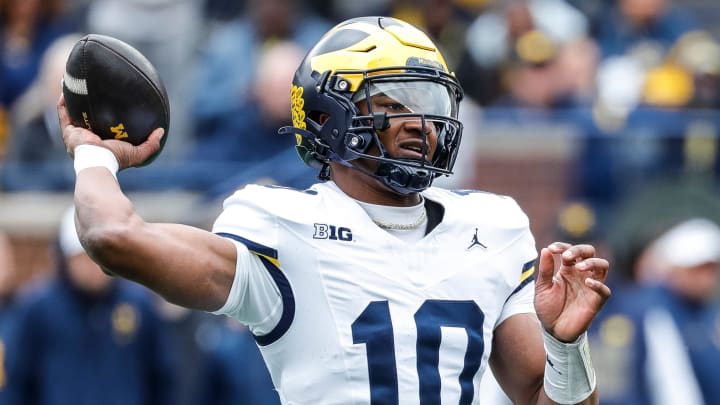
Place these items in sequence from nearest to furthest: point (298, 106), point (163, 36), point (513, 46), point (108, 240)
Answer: point (108, 240), point (298, 106), point (513, 46), point (163, 36)

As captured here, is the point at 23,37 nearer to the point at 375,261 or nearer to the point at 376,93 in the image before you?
the point at 376,93

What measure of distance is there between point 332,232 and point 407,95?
1.29ft

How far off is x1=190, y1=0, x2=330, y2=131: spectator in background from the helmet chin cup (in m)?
5.25

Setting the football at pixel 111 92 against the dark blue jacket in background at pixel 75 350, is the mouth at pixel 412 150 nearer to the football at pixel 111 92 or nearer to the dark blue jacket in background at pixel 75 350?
the football at pixel 111 92

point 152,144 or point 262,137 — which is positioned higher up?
point 152,144

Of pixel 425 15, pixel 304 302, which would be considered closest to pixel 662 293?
pixel 425 15

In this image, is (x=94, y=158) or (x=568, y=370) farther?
(x=568, y=370)

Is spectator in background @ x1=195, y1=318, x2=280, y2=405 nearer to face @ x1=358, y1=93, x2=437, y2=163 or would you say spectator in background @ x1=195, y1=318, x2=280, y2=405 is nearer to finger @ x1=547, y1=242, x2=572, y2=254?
face @ x1=358, y1=93, x2=437, y2=163

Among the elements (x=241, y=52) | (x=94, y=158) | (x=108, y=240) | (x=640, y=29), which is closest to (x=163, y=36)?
(x=241, y=52)

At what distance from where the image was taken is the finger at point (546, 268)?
3.36 metres

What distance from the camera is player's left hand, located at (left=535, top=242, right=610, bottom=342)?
3330mm

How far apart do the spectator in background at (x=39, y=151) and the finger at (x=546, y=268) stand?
5.44 metres

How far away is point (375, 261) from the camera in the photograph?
345 centimetres

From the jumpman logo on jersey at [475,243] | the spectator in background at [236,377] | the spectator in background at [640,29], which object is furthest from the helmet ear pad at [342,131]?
the spectator in background at [640,29]
